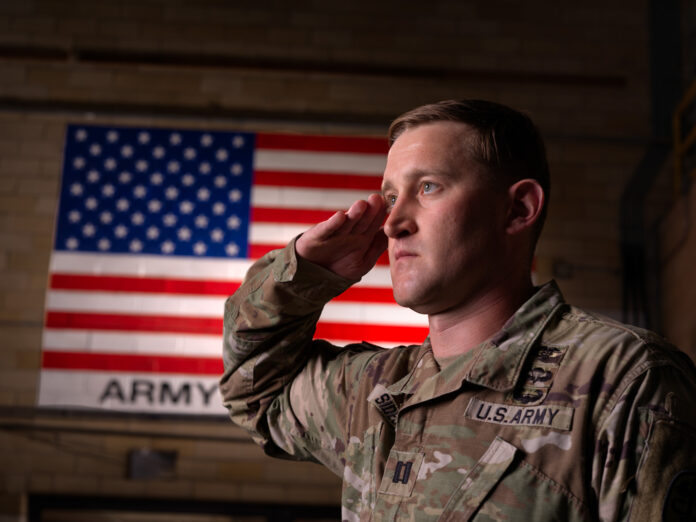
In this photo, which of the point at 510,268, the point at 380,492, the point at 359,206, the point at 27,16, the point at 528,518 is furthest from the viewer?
the point at 27,16

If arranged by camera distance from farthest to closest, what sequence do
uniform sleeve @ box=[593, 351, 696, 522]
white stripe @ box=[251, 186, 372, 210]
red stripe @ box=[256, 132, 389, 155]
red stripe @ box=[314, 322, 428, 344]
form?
red stripe @ box=[256, 132, 389, 155] → white stripe @ box=[251, 186, 372, 210] → red stripe @ box=[314, 322, 428, 344] → uniform sleeve @ box=[593, 351, 696, 522]

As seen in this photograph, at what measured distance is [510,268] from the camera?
1242 millimetres

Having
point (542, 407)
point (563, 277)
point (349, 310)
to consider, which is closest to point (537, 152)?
point (542, 407)

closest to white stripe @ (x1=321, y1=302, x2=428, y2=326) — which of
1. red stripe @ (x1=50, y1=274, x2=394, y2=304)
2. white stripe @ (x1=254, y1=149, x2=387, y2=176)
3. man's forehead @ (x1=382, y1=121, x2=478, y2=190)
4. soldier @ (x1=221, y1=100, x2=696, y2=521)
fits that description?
red stripe @ (x1=50, y1=274, x2=394, y2=304)

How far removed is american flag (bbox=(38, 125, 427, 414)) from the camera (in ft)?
14.8

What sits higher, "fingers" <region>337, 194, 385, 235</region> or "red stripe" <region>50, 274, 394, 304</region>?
"fingers" <region>337, 194, 385, 235</region>

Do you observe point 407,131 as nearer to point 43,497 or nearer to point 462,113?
point 462,113

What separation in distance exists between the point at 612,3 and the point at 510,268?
4.74 m

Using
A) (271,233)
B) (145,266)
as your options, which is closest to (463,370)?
(271,233)

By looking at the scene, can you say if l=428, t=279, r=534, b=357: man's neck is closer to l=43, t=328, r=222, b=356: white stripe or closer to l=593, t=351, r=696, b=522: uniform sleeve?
l=593, t=351, r=696, b=522: uniform sleeve

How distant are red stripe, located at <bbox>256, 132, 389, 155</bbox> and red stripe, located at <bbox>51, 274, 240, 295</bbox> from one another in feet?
3.43

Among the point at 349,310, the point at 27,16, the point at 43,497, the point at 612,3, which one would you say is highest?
the point at 612,3

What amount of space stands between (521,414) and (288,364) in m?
0.61

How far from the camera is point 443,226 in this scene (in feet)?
3.93
